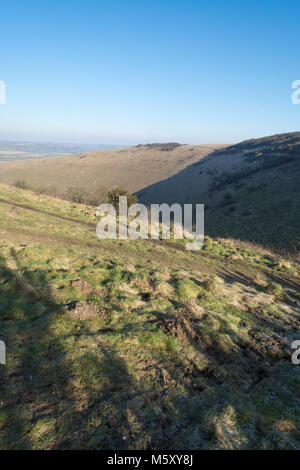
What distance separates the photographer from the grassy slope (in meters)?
4.40

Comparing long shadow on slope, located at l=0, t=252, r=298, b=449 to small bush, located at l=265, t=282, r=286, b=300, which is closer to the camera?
long shadow on slope, located at l=0, t=252, r=298, b=449

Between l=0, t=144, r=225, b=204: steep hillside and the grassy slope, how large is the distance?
70.8m

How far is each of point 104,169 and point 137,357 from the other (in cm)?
10104

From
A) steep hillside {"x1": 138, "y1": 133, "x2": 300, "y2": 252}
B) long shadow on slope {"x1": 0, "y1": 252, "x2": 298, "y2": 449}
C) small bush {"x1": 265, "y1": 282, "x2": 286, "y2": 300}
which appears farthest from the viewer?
steep hillside {"x1": 138, "y1": 133, "x2": 300, "y2": 252}

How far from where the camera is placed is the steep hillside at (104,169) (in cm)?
8702

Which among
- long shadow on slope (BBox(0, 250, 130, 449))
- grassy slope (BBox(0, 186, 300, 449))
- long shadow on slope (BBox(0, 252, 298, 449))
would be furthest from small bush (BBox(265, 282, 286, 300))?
long shadow on slope (BBox(0, 250, 130, 449))

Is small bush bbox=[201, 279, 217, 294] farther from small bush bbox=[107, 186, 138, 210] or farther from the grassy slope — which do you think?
small bush bbox=[107, 186, 138, 210]

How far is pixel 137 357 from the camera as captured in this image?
6238 millimetres

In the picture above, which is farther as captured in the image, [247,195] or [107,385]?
[247,195]

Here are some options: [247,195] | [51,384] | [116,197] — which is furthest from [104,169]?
[51,384]

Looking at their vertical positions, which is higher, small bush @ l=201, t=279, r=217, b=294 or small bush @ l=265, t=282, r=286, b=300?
small bush @ l=201, t=279, r=217, b=294

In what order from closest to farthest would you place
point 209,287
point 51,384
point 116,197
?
point 51,384, point 209,287, point 116,197

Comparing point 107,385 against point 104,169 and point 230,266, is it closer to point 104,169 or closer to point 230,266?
point 230,266

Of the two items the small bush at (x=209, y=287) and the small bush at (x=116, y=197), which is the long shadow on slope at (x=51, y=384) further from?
the small bush at (x=116, y=197)
